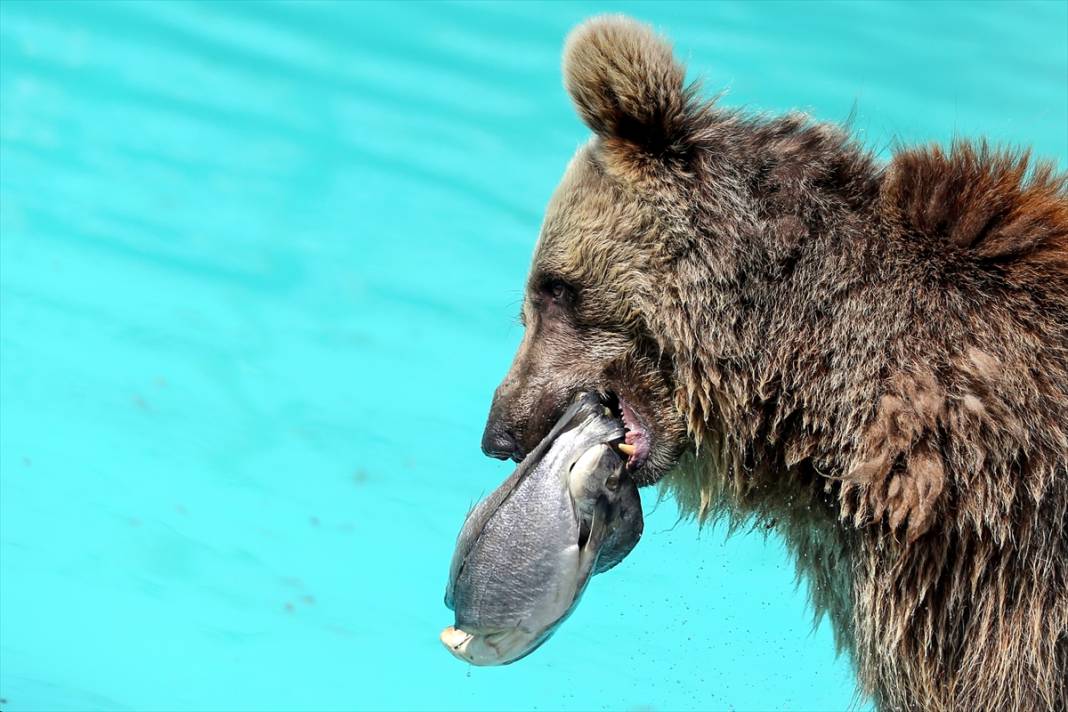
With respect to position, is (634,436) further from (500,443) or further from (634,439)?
(500,443)

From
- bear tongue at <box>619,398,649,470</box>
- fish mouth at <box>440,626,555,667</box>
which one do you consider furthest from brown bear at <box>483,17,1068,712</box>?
fish mouth at <box>440,626,555,667</box>

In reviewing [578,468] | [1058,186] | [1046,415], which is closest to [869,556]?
[1046,415]

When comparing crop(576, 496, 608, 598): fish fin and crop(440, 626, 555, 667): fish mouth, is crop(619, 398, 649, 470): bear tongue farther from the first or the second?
crop(440, 626, 555, 667): fish mouth

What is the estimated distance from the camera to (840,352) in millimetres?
4062

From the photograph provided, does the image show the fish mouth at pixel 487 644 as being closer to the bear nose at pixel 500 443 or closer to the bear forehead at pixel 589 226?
the bear nose at pixel 500 443

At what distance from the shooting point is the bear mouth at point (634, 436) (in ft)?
14.5

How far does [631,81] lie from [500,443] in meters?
1.25

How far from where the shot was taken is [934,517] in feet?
12.9

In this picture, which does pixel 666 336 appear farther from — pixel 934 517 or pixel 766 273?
pixel 934 517

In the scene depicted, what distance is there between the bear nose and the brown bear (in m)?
0.02

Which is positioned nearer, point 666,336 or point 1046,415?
point 1046,415

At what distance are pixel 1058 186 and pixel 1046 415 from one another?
2.41ft

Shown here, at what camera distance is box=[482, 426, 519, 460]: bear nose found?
182 inches

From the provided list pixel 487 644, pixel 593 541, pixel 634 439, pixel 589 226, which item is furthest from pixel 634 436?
pixel 487 644
